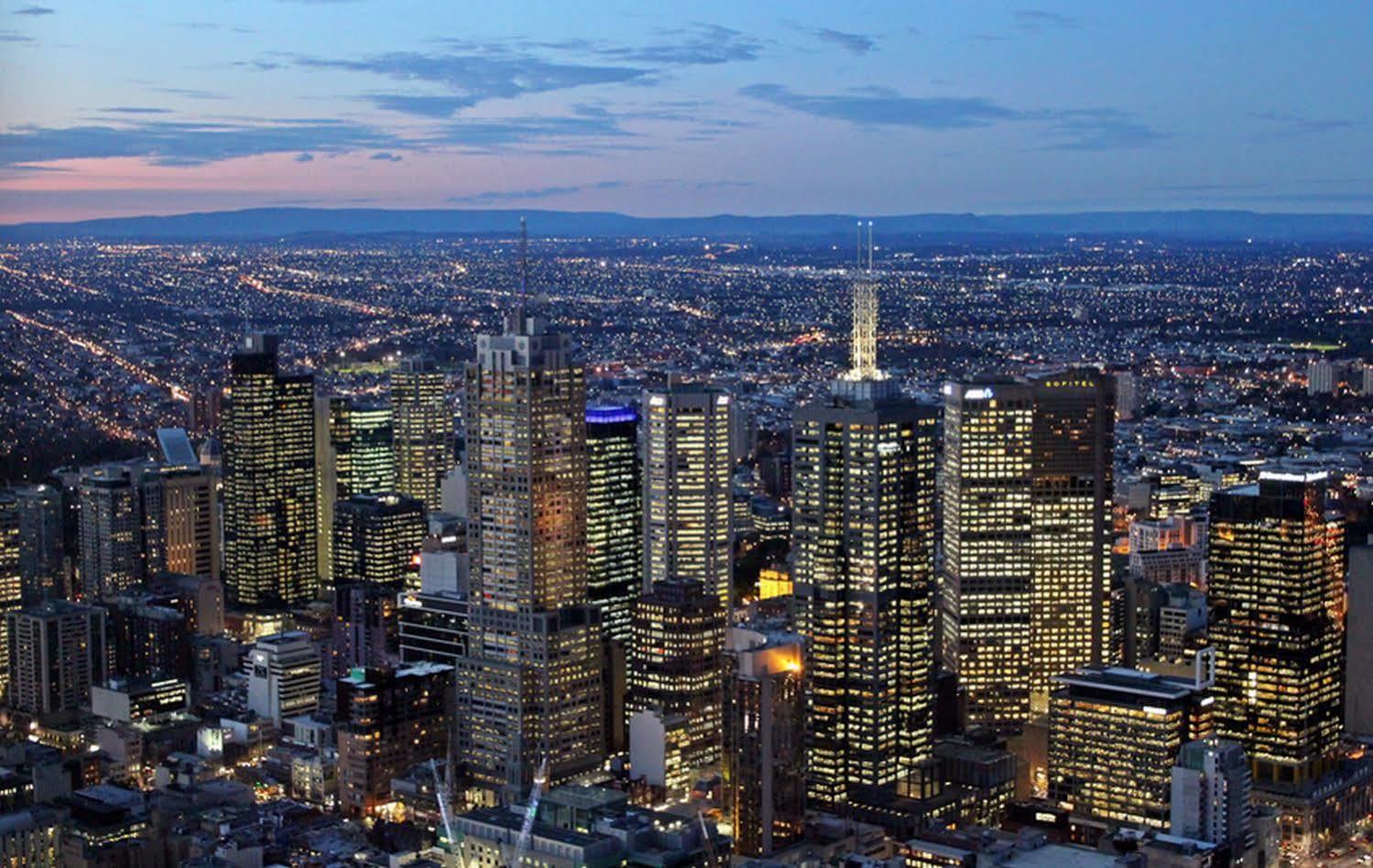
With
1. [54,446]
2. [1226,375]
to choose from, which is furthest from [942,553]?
[1226,375]

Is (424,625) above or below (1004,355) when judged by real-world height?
below

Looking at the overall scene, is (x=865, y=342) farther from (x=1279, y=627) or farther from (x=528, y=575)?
(x=528, y=575)

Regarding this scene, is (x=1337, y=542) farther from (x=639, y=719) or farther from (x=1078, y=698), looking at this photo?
(x=639, y=719)

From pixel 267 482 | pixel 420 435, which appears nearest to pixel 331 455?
pixel 420 435

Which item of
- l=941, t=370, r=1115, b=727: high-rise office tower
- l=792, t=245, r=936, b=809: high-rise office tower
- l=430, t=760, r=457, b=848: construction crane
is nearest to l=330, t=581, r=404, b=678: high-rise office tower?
l=430, t=760, r=457, b=848: construction crane

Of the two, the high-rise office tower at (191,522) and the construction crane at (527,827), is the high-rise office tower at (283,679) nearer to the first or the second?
the high-rise office tower at (191,522)

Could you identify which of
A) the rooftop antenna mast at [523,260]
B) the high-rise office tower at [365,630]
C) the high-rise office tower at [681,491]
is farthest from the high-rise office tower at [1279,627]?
the high-rise office tower at [365,630]
